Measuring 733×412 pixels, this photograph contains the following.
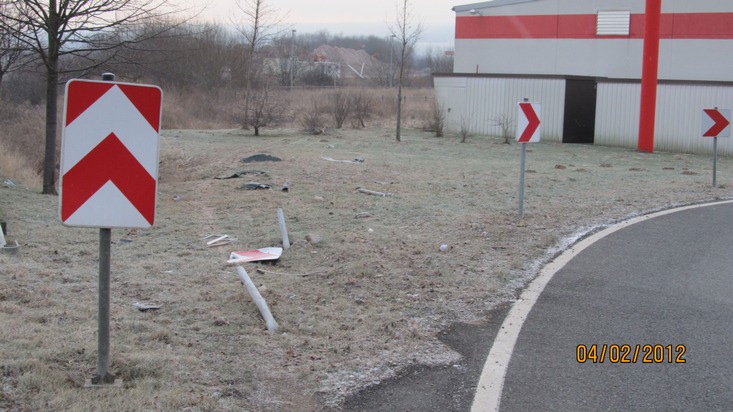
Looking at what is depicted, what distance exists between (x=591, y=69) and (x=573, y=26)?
6.37 feet

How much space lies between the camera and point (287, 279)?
6641 mm

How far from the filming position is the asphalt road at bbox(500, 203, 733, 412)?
13.7 feet

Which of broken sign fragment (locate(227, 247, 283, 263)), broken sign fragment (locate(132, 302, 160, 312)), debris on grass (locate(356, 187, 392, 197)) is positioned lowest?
broken sign fragment (locate(132, 302, 160, 312))

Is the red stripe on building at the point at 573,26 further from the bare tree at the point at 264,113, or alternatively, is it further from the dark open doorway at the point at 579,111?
the bare tree at the point at 264,113

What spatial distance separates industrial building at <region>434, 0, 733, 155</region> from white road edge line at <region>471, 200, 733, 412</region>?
1722cm

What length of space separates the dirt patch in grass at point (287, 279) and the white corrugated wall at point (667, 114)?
8.88 metres

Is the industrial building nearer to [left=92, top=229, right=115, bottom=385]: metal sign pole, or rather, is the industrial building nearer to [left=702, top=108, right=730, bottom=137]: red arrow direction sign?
[left=702, top=108, right=730, bottom=137]: red arrow direction sign

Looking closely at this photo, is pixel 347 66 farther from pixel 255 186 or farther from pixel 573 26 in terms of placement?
pixel 255 186

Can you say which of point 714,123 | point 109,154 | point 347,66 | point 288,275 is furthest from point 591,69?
point 347,66

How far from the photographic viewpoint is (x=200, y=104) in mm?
40469

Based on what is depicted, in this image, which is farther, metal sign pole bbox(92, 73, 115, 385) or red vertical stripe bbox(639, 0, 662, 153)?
red vertical stripe bbox(639, 0, 662, 153)

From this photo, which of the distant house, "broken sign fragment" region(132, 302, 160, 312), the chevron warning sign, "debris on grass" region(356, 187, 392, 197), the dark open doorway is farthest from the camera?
the distant house
